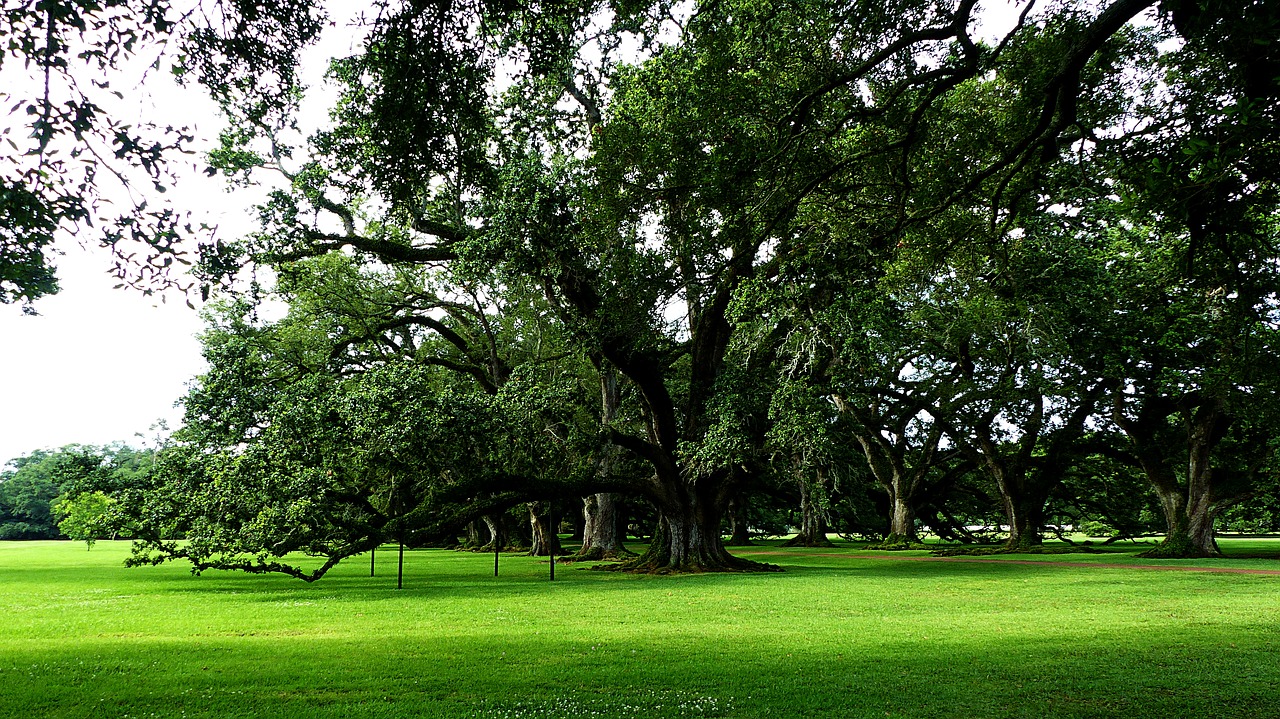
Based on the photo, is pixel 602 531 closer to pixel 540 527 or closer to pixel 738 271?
pixel 540 527

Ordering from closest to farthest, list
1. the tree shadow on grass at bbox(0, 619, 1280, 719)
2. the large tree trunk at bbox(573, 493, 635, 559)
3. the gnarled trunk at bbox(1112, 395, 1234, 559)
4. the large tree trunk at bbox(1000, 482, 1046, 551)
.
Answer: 1. the tree shadow on grass at bbox(0, 619, 1280, 719)
2. the gnarled trunk at bbox(1112, 395, 1234, 559)
3. the large tree trunk at bbox(573, 493, 635, 559)
4. the large tree trunk at bbox(1000, 482, 1046, 551)

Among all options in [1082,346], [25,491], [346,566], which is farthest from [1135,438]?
[25,491]

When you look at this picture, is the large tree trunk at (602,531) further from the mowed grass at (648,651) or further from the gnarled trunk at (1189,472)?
the gnarled trunk at (1189,472)

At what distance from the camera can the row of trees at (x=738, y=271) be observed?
746cm

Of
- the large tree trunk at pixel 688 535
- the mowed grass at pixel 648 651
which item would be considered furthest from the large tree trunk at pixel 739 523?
the mowed grass at pixel 648 651

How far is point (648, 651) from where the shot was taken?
29.3ft

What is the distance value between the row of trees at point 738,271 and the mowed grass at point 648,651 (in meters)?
3.53

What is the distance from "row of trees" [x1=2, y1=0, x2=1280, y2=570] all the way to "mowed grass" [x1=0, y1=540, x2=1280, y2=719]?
3.53 meters

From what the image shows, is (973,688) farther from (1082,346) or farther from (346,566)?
(346,566)

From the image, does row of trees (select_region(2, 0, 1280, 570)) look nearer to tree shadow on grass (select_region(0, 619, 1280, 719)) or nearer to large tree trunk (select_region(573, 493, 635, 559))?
large tree trunk (select_region(573, 493, 635, 559))

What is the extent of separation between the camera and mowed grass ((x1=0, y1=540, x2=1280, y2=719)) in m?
6.43

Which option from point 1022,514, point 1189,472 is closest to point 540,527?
point 1022,514

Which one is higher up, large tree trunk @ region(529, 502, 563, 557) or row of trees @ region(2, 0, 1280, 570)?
row of trees @ region(2, 0, 1280, 570)

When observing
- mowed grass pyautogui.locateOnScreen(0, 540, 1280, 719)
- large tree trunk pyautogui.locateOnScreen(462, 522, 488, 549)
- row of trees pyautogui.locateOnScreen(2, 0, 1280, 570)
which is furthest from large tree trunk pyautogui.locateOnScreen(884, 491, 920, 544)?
large tree trunk pyautogui.locateOnScreen(462, 522, 488, 549)
